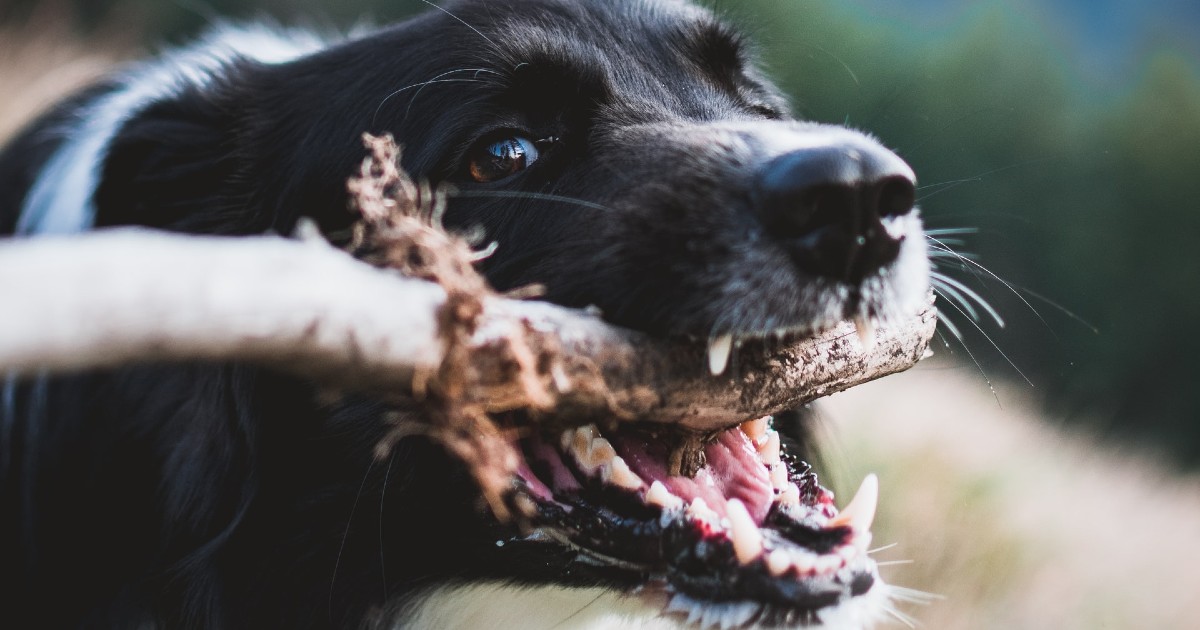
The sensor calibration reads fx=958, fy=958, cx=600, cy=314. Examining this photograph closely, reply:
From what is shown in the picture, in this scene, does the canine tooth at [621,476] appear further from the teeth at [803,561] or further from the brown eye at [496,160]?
the brown eye at [496,160]

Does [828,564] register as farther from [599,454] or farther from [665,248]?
[665,248]

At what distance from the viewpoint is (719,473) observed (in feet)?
7.05

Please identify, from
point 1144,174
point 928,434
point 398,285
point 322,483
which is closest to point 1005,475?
point 928,434

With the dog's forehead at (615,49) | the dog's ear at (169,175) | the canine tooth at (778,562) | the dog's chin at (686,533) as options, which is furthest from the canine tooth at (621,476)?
the dog's ear at (169,175)

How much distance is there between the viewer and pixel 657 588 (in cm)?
194

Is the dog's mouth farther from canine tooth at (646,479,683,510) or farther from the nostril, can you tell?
the nostril

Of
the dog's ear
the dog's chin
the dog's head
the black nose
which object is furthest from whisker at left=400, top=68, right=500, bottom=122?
the dog's chin

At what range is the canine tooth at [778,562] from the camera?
1864 mm

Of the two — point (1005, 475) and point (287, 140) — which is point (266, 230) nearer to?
point (287, 140)

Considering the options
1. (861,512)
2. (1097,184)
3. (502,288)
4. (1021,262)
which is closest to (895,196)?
(861,512)

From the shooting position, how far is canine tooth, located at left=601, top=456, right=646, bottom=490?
195 centimetres

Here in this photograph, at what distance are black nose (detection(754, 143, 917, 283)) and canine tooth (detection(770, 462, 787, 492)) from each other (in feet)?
1.81

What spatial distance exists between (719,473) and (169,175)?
1.77m

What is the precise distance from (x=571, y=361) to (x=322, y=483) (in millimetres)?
1109
